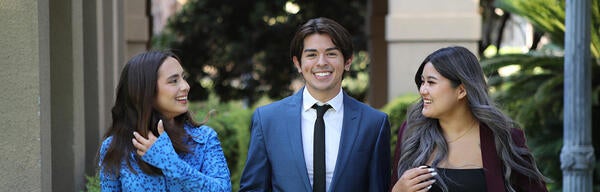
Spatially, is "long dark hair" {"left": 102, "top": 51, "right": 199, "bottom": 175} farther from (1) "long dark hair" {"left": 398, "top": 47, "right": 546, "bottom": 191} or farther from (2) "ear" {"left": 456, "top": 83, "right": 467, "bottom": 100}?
(2) "ear" {"left": 456, "top": 83, "right": 467, "bottom": 100}

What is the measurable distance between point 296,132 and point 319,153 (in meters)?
0.16

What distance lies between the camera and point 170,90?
3947 millimetres

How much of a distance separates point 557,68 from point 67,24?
6.13 m

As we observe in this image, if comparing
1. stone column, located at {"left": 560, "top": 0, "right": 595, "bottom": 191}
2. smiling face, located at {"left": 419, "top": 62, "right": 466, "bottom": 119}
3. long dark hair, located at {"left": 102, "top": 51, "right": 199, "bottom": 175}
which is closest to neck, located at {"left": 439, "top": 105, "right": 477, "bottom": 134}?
smiling face, located at {"left": 419, "top": 62, "right": 466, "bottom": 119}

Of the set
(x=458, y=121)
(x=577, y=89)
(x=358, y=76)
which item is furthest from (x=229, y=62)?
(x=458, y=121)

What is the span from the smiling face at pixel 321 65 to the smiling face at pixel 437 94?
1.53ft

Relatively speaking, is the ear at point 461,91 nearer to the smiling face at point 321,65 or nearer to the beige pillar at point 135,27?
the smiling face at point 321,65

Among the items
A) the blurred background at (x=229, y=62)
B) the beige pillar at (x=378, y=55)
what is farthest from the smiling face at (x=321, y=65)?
the beige pillar at (x=378, y=55)

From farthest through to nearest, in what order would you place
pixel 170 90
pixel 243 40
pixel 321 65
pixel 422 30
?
pixel 243 40
pixel 422 30
pixel 321 65
pixel 170 90

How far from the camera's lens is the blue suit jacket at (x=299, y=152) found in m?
4.32

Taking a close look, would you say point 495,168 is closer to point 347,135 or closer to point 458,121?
point 458,121

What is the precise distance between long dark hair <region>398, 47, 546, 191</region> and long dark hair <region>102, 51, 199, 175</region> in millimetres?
1140

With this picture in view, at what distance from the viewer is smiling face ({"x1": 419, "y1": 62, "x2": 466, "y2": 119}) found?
13.5ft

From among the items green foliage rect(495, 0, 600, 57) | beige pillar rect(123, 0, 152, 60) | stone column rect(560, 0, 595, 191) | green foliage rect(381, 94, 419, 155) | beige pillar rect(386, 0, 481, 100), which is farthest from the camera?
beige pillar rect(123, 0, 152, 60)
